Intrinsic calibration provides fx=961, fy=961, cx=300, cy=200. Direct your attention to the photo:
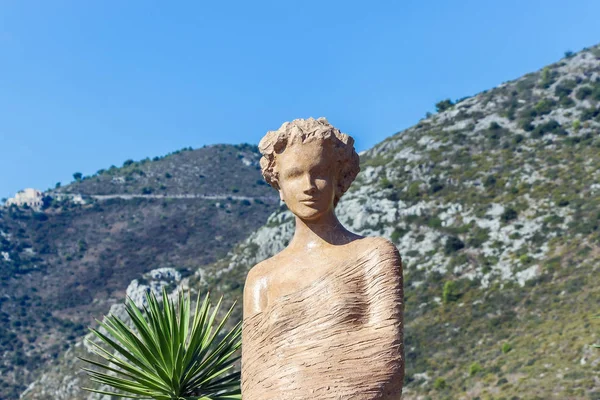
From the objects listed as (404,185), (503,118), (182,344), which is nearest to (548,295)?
(404,185)

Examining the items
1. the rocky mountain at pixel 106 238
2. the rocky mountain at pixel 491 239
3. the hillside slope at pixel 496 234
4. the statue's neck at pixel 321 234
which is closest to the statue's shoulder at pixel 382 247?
the statue's neck at pixel 321 234

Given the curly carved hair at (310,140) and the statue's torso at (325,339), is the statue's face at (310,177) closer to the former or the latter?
the curly carved hair at (310,140)

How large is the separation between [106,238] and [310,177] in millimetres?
90387

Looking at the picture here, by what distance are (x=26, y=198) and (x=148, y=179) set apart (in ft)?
44.8

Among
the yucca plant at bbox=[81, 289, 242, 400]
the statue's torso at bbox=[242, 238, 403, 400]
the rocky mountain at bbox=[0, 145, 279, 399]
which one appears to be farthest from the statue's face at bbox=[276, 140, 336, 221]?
the rocky mountain at bbox=[0, 145, 279, 399]

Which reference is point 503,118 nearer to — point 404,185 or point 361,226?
point 404,185

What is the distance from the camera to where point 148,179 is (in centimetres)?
10925

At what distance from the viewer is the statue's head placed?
578 centimetres

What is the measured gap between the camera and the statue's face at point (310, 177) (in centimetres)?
578

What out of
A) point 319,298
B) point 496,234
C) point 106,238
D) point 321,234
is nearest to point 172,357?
point 321,234

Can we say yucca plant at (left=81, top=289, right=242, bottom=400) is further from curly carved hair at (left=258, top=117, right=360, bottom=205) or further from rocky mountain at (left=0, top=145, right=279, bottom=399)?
rocky mountain at (left=0, top=145, right=279, bottom=399)

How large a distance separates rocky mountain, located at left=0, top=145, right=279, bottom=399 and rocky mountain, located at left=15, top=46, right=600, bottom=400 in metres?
7.08

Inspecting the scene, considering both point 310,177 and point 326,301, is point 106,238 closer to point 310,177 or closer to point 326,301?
point 310,177

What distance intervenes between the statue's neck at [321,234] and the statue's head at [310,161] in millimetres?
78
